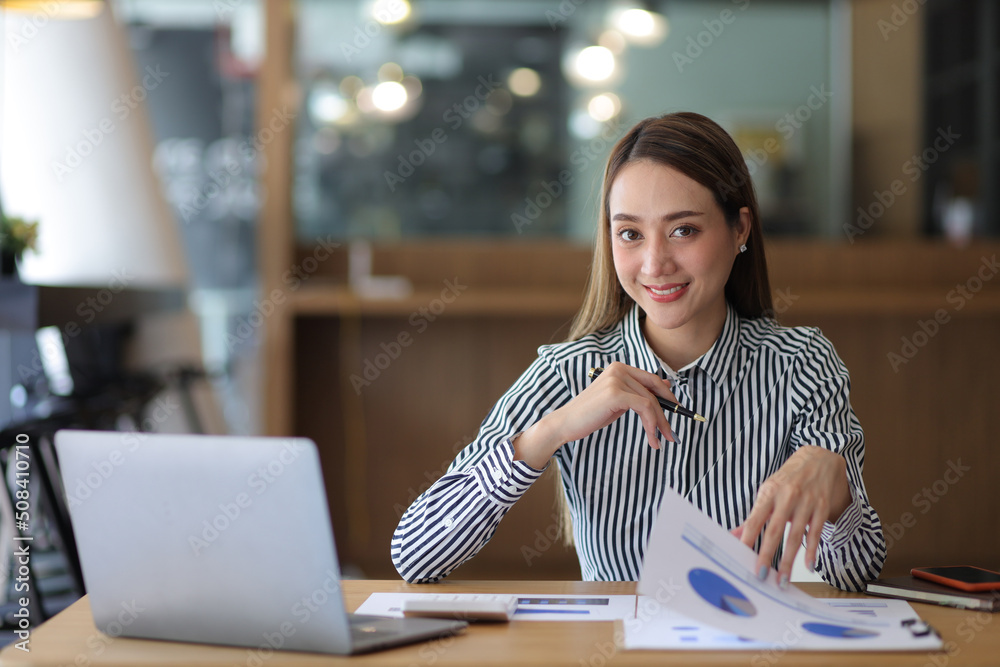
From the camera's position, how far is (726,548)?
994mm

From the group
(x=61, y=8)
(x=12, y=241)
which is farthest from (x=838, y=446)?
(x=61, y=8)

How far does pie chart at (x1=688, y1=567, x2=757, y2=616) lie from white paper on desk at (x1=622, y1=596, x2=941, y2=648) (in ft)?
0.08

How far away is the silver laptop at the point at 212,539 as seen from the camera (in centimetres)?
85

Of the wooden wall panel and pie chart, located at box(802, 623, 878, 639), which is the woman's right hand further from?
the wooden wall panel

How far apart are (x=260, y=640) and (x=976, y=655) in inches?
25.1

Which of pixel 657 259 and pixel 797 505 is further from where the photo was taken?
pixel 657 259

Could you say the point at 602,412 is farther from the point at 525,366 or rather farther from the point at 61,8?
the point at 525,366

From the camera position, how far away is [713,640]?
0.92m

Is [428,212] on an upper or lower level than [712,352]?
upper

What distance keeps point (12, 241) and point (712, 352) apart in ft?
5.39

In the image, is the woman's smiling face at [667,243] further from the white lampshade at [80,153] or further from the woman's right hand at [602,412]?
the white lampshade at [80,153]

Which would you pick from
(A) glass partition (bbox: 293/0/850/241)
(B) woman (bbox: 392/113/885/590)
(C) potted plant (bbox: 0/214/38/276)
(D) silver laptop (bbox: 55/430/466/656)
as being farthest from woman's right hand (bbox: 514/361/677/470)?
(A) glass partition (bbox: 293/0/850/241)

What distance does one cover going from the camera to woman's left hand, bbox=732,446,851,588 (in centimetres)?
103

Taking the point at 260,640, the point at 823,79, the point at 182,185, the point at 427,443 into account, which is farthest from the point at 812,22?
the point at 260,640
